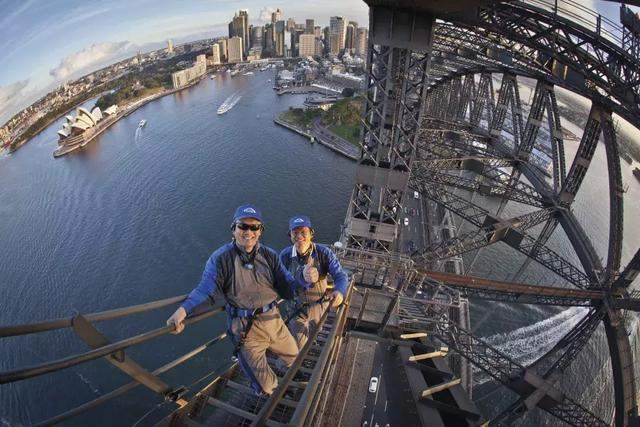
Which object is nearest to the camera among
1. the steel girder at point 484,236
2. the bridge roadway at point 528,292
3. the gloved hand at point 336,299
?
the gloved hand at point 336,299

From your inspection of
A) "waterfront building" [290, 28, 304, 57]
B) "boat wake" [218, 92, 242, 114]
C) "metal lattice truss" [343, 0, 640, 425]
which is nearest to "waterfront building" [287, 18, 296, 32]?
"waterfront building" [290, 28, 304, 57]

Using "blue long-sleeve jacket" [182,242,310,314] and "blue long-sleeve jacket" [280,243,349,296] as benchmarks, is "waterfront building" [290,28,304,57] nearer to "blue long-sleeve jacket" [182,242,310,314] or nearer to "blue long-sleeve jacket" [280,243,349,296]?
"blue long-sleeve jacket" [280,243,349,296]

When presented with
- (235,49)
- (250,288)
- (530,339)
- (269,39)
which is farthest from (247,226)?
(269,39)

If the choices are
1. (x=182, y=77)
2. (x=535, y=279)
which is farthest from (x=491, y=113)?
(x=182, y=77)

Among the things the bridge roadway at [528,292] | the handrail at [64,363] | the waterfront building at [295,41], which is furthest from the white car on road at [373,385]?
the waterfront building at [295,41]

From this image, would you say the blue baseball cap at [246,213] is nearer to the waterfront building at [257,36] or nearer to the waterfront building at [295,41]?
the waterfront building at [295,41]

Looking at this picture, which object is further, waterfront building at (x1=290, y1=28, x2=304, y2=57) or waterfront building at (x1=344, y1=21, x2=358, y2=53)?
waterfront building at (x1=344, y1=21, x2=358, y2=53)

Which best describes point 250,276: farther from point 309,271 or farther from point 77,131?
point 77,131

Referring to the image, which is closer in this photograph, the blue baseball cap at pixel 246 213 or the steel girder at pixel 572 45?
the blue baseball cap at pixel 246 213
